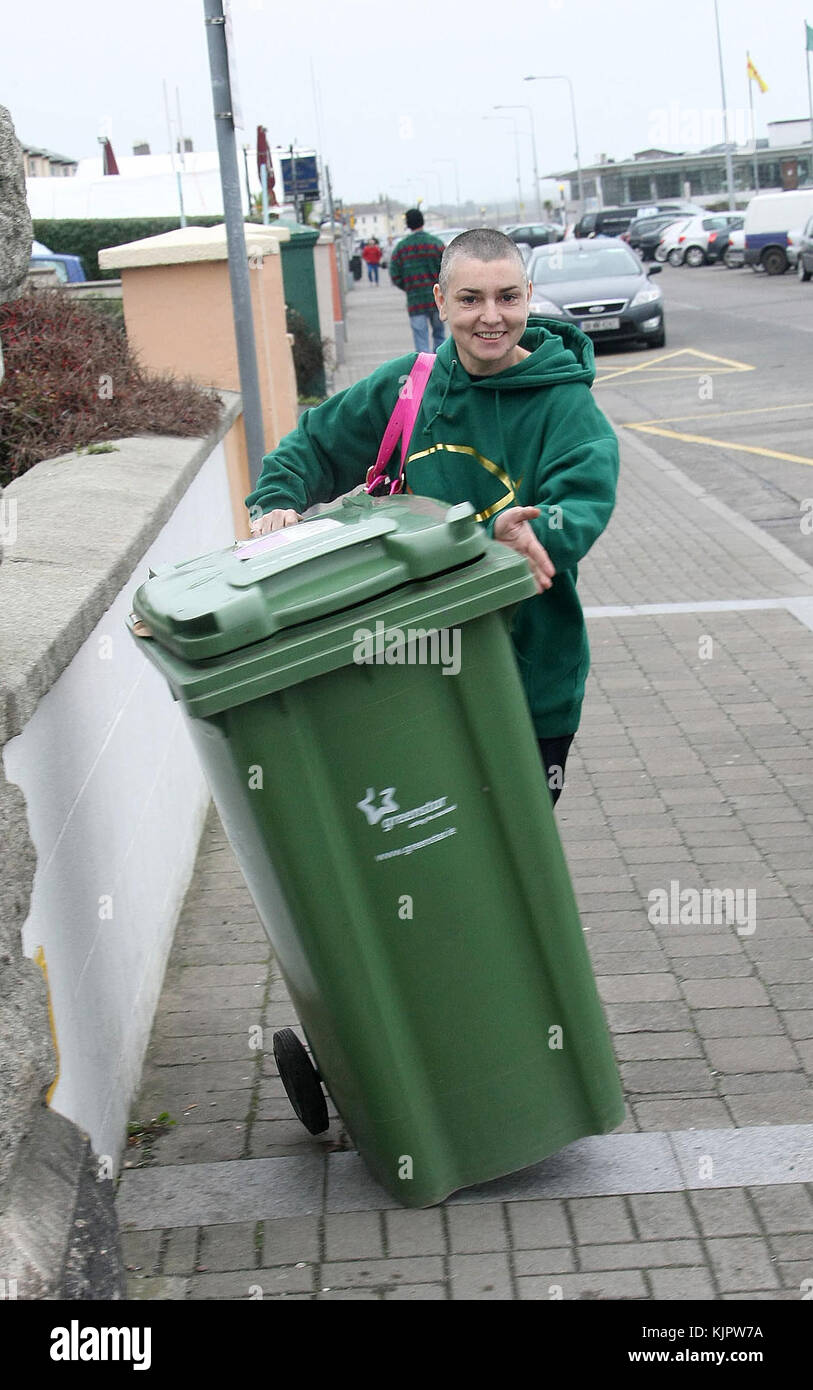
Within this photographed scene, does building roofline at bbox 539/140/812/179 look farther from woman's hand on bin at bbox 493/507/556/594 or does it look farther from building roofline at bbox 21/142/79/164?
woman's hand on bin at bbox 493/507/556/594

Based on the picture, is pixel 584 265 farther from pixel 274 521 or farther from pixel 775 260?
pixel 274 521

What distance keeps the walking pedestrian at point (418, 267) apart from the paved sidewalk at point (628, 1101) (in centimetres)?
1189

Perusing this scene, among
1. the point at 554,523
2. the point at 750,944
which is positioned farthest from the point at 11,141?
the point at 750,944

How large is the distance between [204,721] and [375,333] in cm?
2937

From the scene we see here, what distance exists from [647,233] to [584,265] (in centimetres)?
3261

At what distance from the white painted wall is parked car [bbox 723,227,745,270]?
128ft

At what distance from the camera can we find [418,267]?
57.4 feet

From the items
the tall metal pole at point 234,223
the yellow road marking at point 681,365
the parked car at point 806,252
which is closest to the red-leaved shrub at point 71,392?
the tall metal pole at point 234,223

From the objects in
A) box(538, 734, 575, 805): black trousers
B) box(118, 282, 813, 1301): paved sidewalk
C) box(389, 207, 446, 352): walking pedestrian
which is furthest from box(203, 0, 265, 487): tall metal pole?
box(389, 207, 446, 352): walking pedestrian

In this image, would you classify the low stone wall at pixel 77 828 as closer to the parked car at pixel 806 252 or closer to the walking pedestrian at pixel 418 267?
the walking pedestrian at pixel 418 267

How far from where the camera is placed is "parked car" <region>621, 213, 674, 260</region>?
52.2 meters

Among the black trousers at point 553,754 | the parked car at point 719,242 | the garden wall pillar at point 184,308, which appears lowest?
the black trousers at point 553,754

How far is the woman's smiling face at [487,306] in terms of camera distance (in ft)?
10.6

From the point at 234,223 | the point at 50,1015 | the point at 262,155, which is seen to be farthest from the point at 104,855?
the point at 262,155
